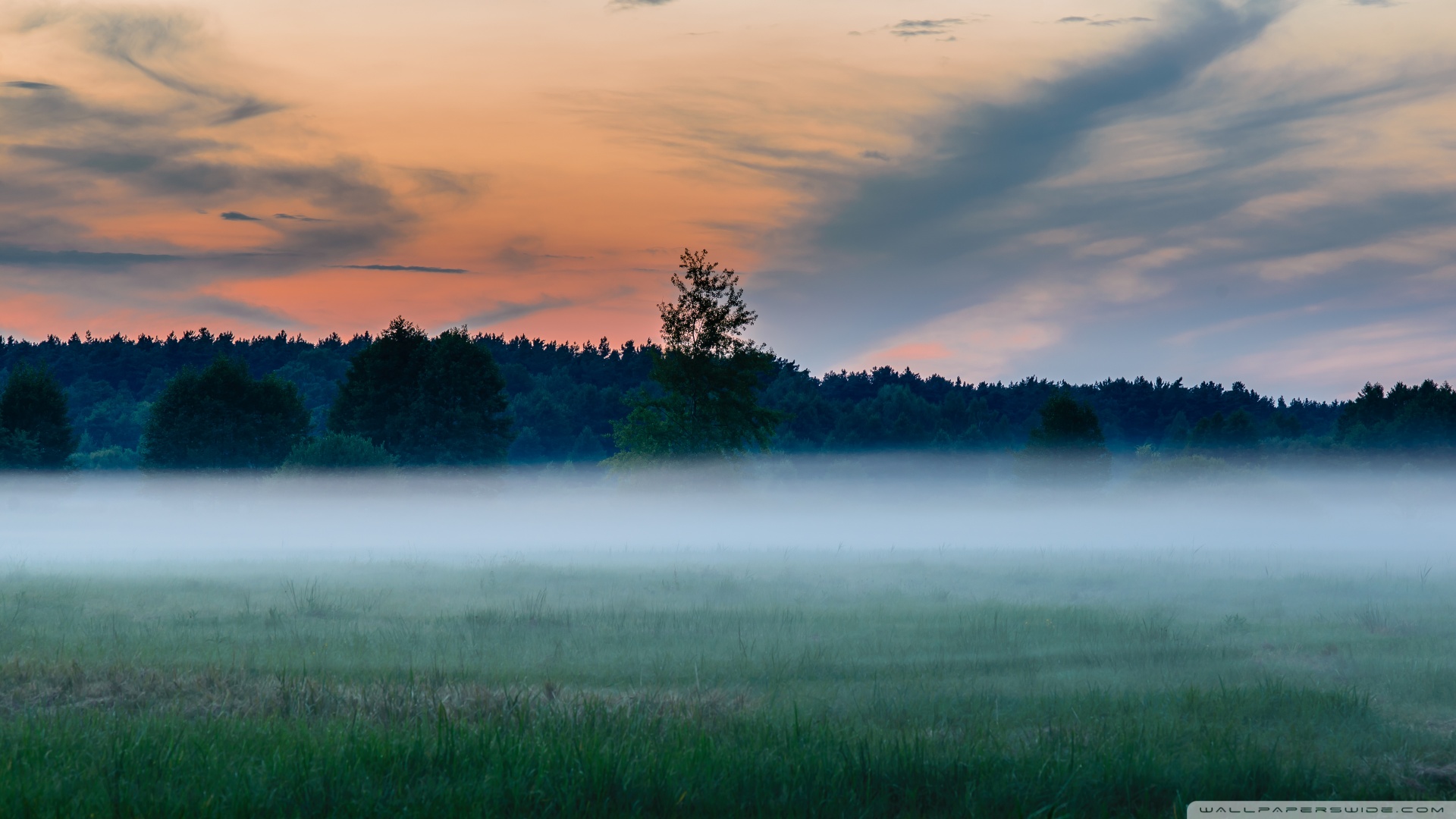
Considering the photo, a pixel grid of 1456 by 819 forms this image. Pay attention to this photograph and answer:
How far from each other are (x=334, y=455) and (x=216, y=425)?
63.1ft

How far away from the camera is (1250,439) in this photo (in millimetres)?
130125

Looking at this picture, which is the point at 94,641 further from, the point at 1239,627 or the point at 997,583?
the point at 997,583

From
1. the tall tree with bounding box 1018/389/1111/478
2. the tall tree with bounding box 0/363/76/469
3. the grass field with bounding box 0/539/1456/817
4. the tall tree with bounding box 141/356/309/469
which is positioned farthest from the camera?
the tall tree with bounding box 1018/389/1111/478

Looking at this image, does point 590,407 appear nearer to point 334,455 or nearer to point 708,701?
point 334,455

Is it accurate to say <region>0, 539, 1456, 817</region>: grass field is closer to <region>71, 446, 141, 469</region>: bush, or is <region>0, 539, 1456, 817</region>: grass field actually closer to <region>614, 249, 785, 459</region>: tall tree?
<region>614, 249, 785, 459</region>: tall tree

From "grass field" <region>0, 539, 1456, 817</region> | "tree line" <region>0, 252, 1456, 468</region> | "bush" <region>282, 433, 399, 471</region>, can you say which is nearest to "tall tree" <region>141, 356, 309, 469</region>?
"tree line" <region>0, 252, 1456, 468</region>

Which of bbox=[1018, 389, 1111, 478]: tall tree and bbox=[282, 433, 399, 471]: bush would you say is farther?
bbox=[1018, 389, 1111, 478]: tall tree

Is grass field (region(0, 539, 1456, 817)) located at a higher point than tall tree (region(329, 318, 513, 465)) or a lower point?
lower

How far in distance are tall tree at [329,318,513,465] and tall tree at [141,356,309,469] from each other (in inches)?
258

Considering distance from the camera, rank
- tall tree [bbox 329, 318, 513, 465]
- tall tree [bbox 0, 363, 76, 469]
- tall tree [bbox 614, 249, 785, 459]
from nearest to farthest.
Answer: tall tree [bbox 614, 249, 785, 459]
tall tree [bbox 329, 318, 513, 465]
tall tree [bbox 0, 363, 76, 469]

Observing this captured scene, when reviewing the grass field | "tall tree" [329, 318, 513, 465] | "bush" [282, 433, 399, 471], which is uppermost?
"tall tree" [329, 318, 513, 465]

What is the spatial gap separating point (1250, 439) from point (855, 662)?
431 ft

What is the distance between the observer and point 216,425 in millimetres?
78625

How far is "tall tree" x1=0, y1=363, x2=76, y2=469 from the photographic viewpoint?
75625 mm
